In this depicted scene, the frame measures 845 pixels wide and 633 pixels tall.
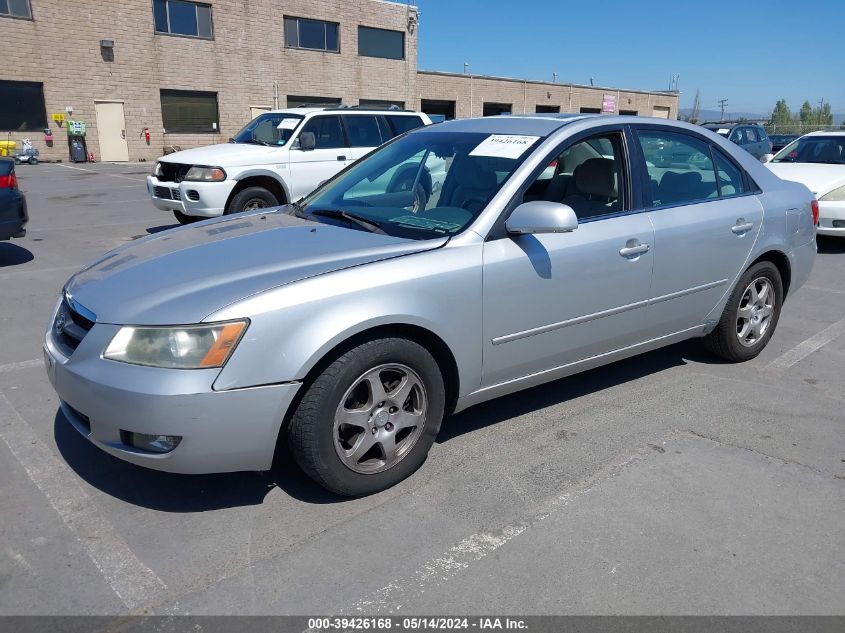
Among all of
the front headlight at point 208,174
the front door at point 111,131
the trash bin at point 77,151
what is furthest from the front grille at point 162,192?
the front door at point 111,131

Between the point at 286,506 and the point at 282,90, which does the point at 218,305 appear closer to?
the point at 286,506

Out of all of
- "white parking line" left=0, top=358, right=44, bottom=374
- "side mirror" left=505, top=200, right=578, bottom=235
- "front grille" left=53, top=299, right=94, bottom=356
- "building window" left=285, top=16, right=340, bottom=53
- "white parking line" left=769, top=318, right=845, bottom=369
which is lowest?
"white parking line" left=769, top=318, right=845, bottom=369

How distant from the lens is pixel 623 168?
3.99 metres

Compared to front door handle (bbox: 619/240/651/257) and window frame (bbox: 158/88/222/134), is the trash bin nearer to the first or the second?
window frame (bbox: 158/88/222/134)

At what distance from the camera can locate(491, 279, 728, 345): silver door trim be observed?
3.44 metres

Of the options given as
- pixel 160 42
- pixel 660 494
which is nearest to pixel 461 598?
pixel 660 494

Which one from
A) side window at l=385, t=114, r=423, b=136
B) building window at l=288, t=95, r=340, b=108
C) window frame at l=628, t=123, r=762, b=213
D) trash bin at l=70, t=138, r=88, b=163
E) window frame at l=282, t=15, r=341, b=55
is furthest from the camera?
building window at l=288, t=95, r=340, b=108

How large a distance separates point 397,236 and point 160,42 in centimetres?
2867

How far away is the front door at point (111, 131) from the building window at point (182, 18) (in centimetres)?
371

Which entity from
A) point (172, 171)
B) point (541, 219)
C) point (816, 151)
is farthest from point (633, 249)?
point (816, 151)

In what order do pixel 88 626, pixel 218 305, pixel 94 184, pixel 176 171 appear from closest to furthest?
pixel 88 626, pixel 218 305, pixel 176 171, pixel 94 184

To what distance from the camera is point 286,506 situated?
10.0 feet

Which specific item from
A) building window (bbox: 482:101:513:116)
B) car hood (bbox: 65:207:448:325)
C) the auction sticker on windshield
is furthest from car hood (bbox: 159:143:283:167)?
building window (bbox: 482:101:513:116)

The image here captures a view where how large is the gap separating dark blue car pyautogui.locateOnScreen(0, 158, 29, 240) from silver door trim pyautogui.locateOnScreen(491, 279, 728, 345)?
6.48 m
